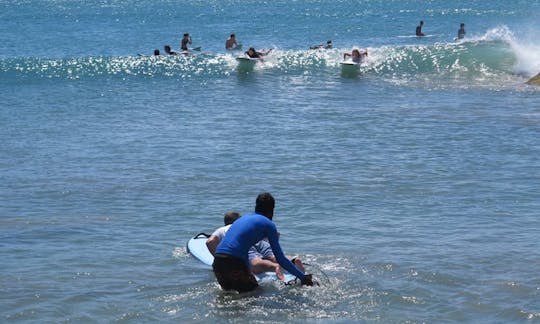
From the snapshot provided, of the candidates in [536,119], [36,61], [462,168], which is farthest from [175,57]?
[462,168]

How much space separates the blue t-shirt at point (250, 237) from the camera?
1041 cm

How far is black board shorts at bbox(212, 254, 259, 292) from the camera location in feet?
34.8

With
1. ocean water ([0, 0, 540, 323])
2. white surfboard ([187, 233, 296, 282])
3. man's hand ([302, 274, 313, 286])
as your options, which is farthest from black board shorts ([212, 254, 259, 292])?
man's hand ([302, 274, 313, 286])

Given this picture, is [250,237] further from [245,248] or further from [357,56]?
[357,56]

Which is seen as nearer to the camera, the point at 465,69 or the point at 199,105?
the point at 199,105

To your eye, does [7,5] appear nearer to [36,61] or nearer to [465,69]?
[36,61]

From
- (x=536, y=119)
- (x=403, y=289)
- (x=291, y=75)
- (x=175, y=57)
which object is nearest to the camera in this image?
(x=403, y=289)

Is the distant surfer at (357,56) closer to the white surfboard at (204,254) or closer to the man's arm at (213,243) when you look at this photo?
the white surfboard at (204,254)

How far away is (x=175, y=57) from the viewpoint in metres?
37.8

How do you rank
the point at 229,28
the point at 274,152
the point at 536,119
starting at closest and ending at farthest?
the point at 274,152 < the point at 536,119 < the point at 229,28

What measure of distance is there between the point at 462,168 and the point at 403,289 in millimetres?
7274

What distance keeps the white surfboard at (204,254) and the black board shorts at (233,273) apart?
0.30 metres

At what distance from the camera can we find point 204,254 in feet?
40.0

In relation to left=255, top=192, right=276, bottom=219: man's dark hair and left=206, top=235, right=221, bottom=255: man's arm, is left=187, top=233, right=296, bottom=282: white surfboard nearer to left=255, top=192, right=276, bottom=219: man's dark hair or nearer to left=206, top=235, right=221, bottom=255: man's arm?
left=206, top=235, right=221, bottom=255: man's arm
